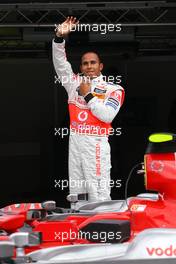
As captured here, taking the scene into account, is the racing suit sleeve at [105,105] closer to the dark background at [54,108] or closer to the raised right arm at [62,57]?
the raised right arm at [62,57]

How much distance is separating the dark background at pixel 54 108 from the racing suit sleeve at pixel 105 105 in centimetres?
203

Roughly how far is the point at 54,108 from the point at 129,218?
14.7 ft

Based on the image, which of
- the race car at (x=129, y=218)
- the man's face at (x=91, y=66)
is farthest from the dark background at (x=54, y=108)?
the race car at (x=129, y=218)

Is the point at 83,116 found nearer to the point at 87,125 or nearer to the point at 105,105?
the point at 87,125

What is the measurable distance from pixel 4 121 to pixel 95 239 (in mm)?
4926

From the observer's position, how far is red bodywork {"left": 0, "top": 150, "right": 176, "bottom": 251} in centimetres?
342

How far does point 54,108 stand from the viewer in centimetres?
779

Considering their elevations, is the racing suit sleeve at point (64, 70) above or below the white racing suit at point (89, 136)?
above

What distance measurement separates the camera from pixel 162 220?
341 centimetres

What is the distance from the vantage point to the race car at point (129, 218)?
10.7ft

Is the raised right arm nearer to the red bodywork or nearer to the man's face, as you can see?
the man's face

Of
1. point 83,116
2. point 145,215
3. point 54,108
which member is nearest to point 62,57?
point 83,116

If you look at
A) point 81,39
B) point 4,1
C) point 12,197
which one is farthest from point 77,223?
point 12,197

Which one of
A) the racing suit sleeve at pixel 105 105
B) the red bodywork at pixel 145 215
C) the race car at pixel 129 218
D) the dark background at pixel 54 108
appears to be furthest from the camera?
the dark background at pixel 54 108
